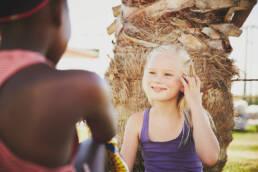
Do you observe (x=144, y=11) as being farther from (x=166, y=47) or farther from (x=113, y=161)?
(x=113, y=161)

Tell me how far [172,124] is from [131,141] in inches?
13.3

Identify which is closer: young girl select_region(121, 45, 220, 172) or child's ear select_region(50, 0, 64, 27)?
child's ear select_region(50, 0, 64, 27)

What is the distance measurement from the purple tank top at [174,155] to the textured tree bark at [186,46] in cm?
60

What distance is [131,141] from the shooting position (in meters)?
1.81

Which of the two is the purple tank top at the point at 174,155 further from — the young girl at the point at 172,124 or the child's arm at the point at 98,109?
the child's arm at the point at 98,109

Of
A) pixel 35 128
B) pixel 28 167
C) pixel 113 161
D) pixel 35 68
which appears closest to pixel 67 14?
pixel 35 68

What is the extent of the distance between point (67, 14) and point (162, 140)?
123cm

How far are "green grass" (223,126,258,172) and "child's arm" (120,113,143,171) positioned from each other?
1737 millimetres

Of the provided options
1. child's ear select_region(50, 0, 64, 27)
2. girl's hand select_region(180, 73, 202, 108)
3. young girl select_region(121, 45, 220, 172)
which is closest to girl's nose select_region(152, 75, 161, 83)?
young girl select_region(121, 45, 220, 172)

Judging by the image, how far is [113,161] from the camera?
1.09 meters

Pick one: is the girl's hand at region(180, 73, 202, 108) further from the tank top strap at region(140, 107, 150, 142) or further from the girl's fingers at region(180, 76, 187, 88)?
the tank top strap at region(140, 107, 150, 142)

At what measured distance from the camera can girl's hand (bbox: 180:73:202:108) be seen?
1632 mm

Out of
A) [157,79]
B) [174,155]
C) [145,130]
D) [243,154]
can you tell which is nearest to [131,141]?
[145,130]

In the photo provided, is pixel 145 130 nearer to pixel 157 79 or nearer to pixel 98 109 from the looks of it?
pixel 157 79
